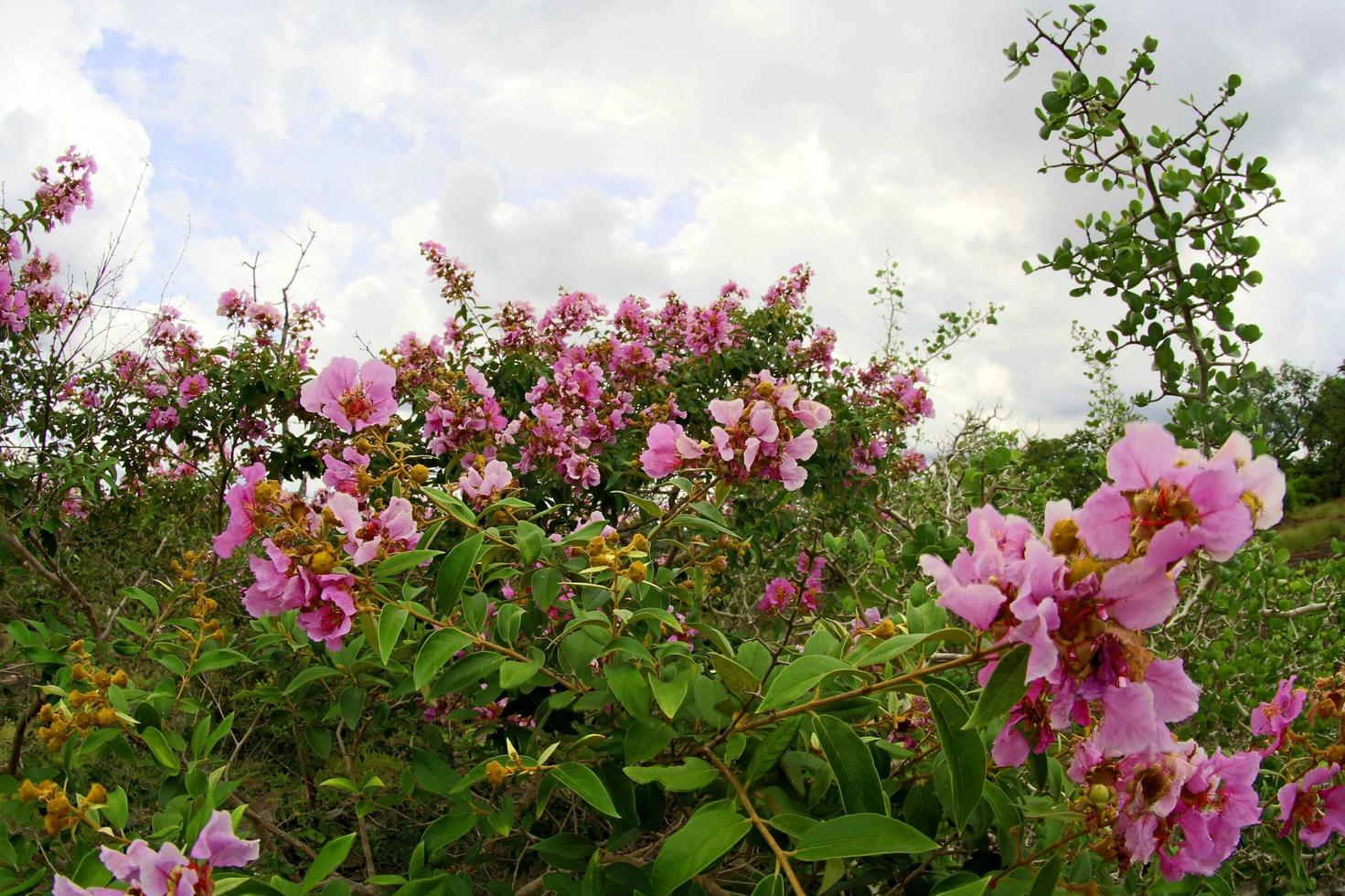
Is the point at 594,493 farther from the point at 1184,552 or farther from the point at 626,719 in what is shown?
the point at 1184,552

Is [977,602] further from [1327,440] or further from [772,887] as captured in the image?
[1327,440]

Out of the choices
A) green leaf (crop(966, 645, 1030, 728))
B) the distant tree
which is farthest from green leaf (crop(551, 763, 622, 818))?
the distant tree

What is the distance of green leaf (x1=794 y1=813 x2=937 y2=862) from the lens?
814 millimetres

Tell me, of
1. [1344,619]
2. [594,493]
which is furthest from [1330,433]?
[594,493]

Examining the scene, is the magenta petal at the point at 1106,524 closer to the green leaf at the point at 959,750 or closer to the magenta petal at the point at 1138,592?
the magenta petal at the point at 1138,592

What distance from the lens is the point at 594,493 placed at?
135 inches

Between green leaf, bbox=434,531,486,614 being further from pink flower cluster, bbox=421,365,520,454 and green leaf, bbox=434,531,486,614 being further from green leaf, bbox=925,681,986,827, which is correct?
pink flower cluster, bbox=421,365,520,454

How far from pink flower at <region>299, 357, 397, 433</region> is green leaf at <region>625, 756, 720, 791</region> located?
86 centimetres

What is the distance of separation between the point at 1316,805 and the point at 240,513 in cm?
182

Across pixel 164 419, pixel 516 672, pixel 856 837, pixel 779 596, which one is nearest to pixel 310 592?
pixel 516 672

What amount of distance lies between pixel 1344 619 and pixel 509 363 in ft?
12.6

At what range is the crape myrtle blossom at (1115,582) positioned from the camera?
70 centimetres

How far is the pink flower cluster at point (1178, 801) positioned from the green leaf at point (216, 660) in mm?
1468

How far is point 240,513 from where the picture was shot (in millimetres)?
1259
